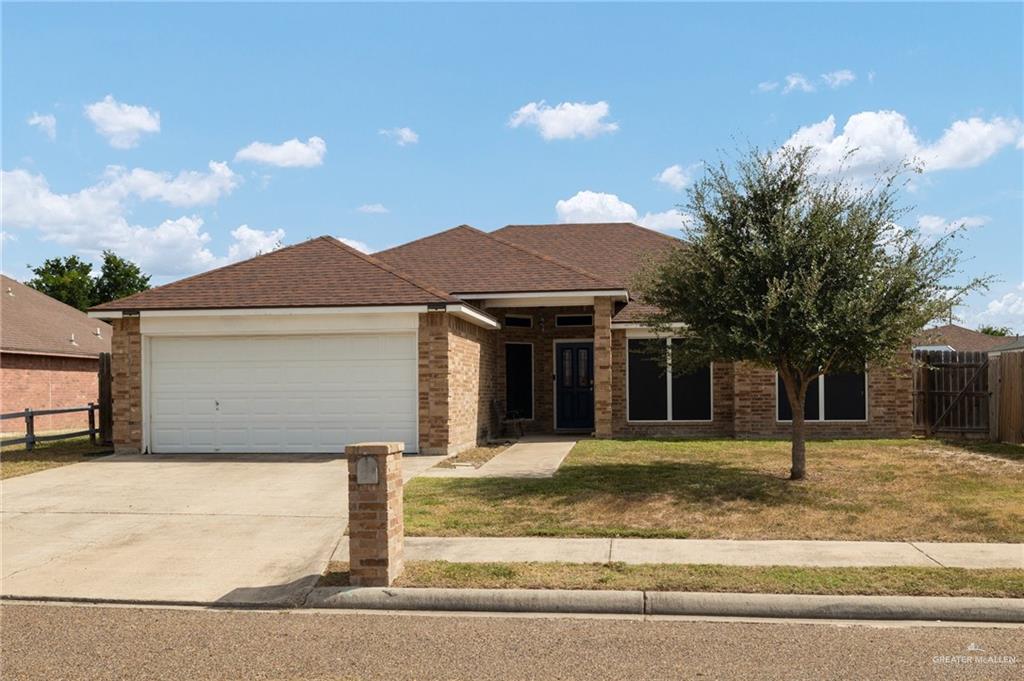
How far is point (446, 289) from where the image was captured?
62.0ft

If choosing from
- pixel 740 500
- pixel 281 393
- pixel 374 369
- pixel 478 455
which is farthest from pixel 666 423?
pixel 740 500

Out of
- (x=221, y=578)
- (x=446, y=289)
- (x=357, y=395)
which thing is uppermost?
(x=446, y=289)

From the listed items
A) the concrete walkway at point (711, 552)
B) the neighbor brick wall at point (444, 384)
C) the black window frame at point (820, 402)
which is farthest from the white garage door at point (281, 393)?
the black window frame at point (820, 402)

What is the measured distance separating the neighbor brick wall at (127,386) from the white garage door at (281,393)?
26 centimetres

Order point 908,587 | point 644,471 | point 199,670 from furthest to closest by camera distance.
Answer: point 644,471, point 908,587, point 199,670

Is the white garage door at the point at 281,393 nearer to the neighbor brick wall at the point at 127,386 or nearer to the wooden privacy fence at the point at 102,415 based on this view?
the neighbor brick wall at the point at 127,386

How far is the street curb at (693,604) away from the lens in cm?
649

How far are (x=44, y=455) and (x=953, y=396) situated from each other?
18.6 m

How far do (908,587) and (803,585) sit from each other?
2.61 feet

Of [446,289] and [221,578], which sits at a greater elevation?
[446,289]

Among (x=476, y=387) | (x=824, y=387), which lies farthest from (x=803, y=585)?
(x=824, y=387)

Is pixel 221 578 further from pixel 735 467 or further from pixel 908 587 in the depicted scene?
pixel 735 467

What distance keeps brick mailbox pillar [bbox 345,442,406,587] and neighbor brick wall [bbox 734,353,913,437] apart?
1269cm

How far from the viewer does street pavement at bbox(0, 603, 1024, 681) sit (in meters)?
5.34
